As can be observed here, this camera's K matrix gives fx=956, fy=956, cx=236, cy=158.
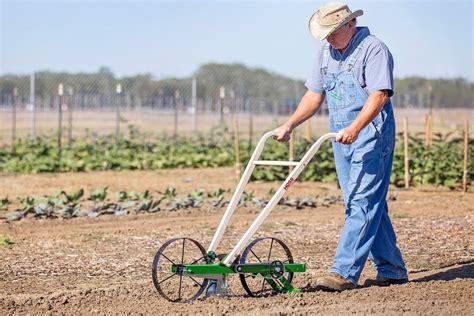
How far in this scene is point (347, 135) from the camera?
5.66 m

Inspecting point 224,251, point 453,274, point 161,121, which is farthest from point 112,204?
point 161,121

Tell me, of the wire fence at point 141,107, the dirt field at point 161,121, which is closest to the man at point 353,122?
the wire fence at point 141,107

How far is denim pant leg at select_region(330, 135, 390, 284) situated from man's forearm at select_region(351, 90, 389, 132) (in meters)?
0.25

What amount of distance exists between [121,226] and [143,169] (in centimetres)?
856

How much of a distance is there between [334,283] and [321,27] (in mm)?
1577

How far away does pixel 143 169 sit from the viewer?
18188 millimetres

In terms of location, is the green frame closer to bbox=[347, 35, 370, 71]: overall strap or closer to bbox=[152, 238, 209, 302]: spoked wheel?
bbox=[152, 238, 209, 302]: spoked wheel

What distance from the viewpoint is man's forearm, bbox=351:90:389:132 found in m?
5.68

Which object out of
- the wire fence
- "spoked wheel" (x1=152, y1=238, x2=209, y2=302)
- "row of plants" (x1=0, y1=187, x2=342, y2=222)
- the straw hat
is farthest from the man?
the wire fence

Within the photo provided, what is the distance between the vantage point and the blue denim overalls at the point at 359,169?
592 cm

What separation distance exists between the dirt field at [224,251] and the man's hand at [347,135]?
36.8 inches

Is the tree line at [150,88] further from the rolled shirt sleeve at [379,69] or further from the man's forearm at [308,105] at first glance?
the rolled shirt sleeve at [379,69]

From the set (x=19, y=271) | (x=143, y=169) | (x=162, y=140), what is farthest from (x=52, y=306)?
(x=162, y=140)

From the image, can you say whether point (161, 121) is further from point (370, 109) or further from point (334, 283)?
point (370, 109)
